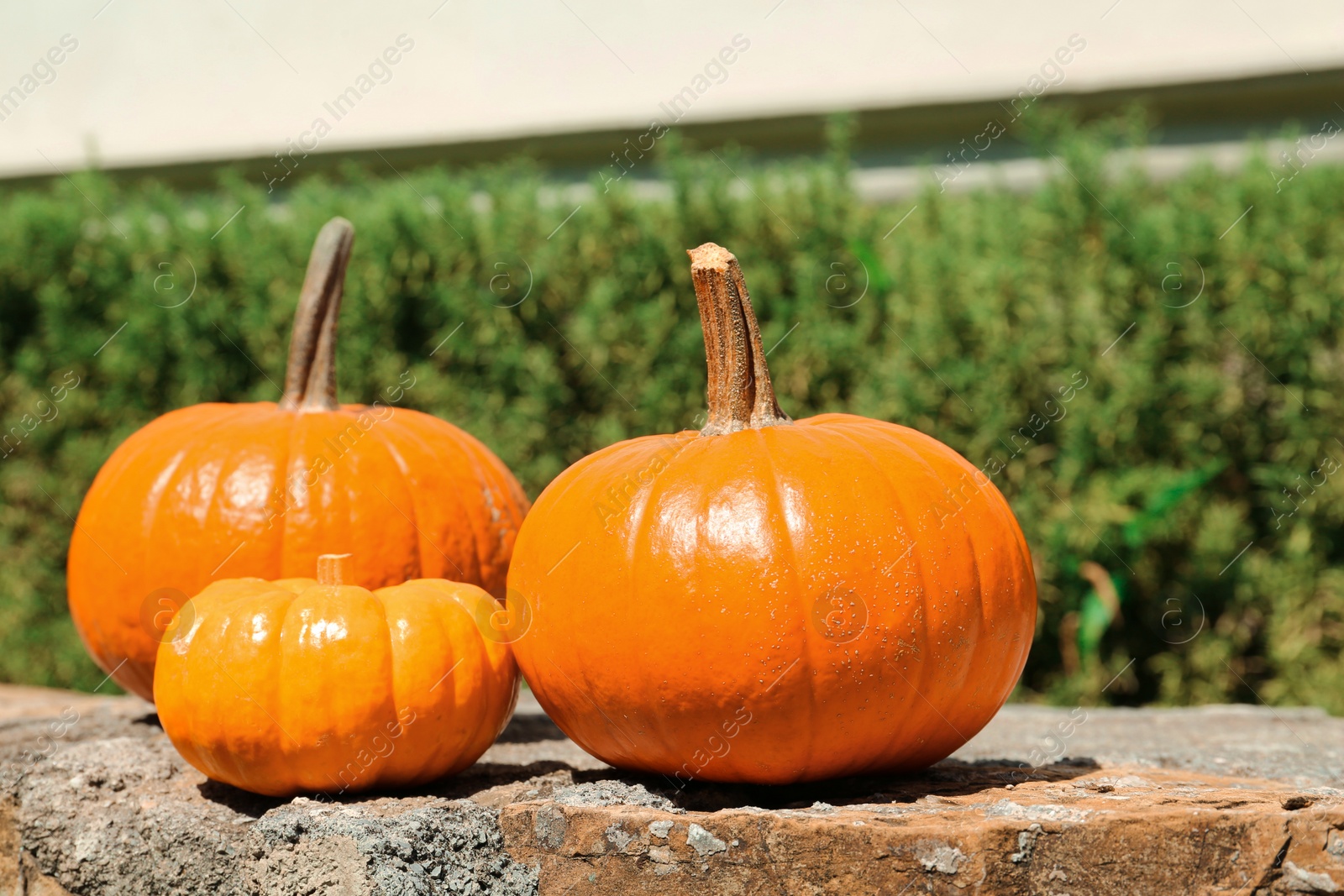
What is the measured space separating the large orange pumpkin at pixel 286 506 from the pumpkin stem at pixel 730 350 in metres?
0.78

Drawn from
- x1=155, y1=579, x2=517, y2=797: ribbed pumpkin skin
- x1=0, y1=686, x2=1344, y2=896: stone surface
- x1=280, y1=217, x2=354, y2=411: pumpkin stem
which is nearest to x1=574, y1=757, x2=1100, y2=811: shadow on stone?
x1=0, y1=686, x2=1344, y2=896: stone surface

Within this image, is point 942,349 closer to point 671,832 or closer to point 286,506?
point 286,506

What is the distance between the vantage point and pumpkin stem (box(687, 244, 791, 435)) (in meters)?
2.13

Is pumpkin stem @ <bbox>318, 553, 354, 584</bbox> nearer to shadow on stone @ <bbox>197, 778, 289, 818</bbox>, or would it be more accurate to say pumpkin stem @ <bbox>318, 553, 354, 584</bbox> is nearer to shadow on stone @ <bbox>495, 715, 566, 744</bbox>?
shadow on stone @ <bbox>197, 778, 289, 818</bbox>

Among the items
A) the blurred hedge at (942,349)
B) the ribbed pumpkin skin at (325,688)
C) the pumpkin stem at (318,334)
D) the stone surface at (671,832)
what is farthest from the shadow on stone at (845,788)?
the blurred hedge at (942,349)

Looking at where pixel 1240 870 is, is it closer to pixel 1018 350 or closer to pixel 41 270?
pixel 1018 350

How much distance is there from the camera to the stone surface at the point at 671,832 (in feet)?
5.64

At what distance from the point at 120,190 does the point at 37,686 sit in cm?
336

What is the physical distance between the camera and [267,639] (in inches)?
79.0

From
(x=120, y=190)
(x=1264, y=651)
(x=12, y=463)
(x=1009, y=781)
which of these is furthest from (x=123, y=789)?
(x=120, y=190)

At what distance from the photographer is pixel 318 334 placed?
2.82 metres

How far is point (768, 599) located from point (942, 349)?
8.04ft

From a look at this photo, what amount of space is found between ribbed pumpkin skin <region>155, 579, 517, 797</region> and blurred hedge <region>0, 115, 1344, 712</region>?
89.1 inches

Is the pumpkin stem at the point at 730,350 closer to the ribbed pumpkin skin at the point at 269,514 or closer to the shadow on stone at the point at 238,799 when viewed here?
the ribbed pumpkin skin at the point at 269,514
